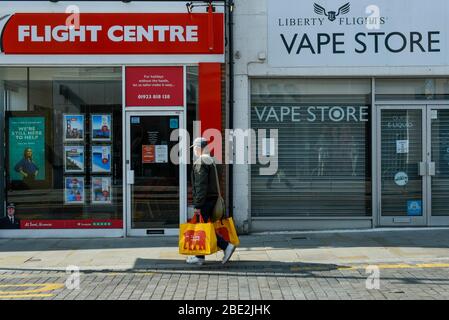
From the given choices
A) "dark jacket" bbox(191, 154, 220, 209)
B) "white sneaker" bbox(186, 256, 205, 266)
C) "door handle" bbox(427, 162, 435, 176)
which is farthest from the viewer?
"door handle" bbox(427, 162, 435, 176)

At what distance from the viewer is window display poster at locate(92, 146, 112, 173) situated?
1149 cm

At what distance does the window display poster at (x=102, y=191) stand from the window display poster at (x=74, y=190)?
0.77 feet

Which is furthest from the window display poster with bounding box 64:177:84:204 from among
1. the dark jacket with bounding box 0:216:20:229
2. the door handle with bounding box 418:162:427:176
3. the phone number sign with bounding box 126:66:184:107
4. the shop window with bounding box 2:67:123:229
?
the door handle with bounding box 418:162:427:176

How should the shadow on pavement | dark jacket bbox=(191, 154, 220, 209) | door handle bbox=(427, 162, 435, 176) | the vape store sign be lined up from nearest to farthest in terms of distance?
1. dark jacket bbox=(191, 154, 220, 209)
2. the shadow on pavement
3. the vape store sign
4. door handle bbox=(427, 162, 435, 176)

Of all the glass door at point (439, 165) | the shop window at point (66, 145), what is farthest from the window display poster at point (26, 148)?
→ the glass door at point (439, 165)

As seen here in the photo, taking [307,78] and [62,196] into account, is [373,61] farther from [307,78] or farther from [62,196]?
[62,196]

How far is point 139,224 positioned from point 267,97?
3515 mm

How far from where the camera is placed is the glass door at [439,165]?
463 inches

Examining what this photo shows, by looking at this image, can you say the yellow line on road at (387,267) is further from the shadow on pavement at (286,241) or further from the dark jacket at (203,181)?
the dark jacket at (203,181)

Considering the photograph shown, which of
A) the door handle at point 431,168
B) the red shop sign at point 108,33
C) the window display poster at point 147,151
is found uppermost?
the red shop sign at point 108,33

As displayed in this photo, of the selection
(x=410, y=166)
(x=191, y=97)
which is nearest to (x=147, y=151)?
(x=191, y=97)

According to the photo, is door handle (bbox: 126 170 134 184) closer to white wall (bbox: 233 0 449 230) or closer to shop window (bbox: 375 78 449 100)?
white wall (bbox: 233 0 449 230)

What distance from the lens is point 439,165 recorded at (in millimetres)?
11812

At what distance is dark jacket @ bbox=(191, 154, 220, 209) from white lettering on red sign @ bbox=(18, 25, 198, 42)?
3628 mm
